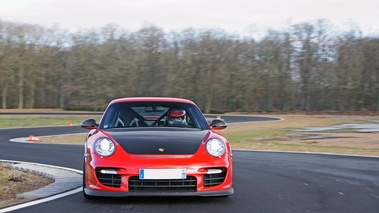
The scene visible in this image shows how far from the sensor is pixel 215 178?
251 inches

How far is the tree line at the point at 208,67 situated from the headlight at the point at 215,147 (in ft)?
177

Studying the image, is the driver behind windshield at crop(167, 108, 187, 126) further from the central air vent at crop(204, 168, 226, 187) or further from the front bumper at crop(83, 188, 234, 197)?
the front bumper at crop(83, 188, 234, 197)

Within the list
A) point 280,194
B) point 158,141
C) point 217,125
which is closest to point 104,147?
point 158,141

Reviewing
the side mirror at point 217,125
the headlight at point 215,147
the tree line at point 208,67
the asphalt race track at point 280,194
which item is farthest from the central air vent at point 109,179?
the tree line at point 208,67

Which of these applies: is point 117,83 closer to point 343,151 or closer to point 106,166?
point 343,151

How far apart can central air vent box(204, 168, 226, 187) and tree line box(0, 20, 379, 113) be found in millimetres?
54281

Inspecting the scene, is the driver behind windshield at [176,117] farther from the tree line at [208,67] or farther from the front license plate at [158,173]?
the tree line at [208,67]

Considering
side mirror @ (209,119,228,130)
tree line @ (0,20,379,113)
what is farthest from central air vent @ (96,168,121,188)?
tree line @ (0,20,379,113)

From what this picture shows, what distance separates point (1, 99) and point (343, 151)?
184 feet

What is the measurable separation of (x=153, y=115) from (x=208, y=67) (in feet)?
176

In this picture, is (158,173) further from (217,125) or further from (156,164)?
(217,125)

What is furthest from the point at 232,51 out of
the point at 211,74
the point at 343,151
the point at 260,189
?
the point at 260,189

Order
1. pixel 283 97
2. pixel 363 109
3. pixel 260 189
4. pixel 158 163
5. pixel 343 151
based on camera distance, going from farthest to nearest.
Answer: pixel 283 97 < pixel 363 109 < pixel 343 151 < pixel 260 189 < pixel 158 163

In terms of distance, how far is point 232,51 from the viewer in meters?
61.4
